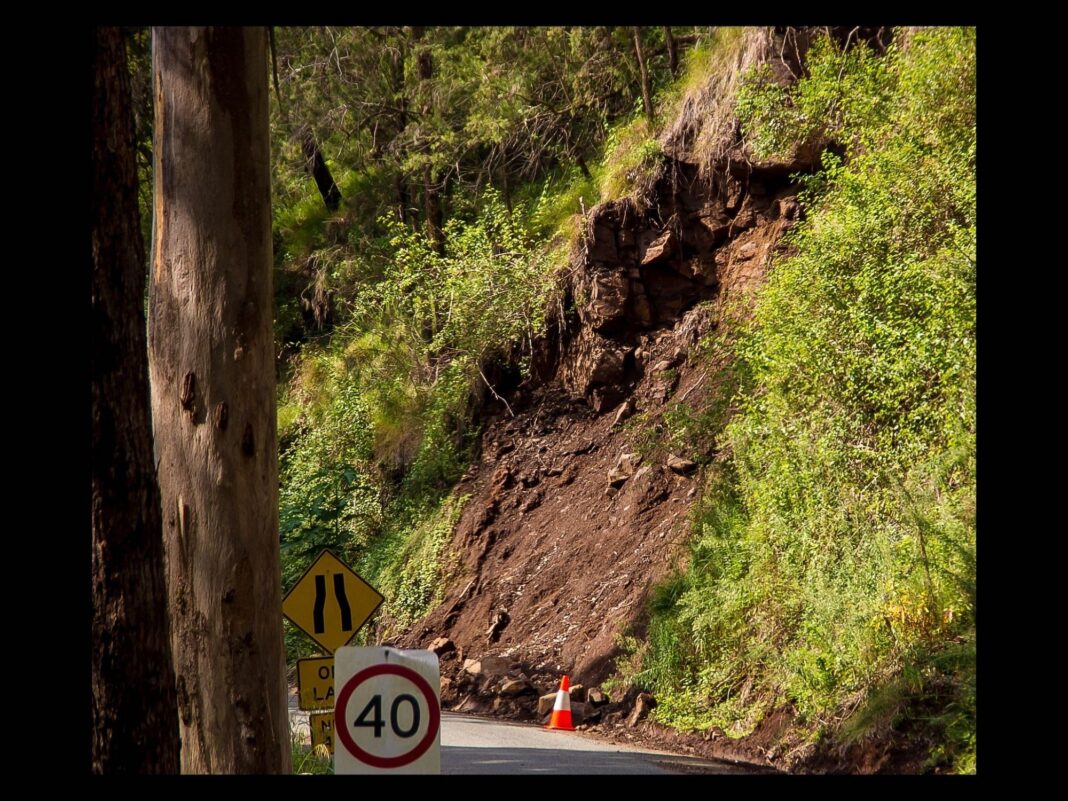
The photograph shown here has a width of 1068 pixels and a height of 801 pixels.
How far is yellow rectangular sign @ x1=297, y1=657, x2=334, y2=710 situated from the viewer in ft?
34.8

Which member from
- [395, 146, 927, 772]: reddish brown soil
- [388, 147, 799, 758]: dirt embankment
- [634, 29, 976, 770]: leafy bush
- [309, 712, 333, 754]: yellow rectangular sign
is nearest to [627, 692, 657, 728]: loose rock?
[634, 29, 976, 770]: leafy bush

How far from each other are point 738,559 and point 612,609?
280cm

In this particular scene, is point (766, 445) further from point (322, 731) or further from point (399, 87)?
point (399, 87)

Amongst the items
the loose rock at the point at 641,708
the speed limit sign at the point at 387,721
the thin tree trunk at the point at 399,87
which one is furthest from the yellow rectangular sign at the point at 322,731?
the thin tree trunk at the point at 399,87

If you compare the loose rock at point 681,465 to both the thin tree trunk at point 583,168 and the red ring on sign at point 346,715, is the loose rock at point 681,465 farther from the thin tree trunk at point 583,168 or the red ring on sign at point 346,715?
the red ring on sign at point 346,715

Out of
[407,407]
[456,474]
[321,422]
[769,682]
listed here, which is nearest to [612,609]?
[769,682]

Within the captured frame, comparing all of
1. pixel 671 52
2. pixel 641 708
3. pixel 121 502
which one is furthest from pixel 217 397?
pixel 671 52

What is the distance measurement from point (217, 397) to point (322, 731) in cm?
466

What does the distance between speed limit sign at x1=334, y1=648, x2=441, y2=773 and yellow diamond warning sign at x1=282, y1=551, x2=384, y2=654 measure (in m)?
5.33

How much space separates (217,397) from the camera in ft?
24.2

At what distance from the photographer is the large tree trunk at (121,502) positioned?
5793 millimetres

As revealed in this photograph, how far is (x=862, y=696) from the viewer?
1105 cm

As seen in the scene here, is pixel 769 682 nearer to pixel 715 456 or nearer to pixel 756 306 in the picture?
pixel 715 456

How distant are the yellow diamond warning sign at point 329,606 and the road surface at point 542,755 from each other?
152cm
